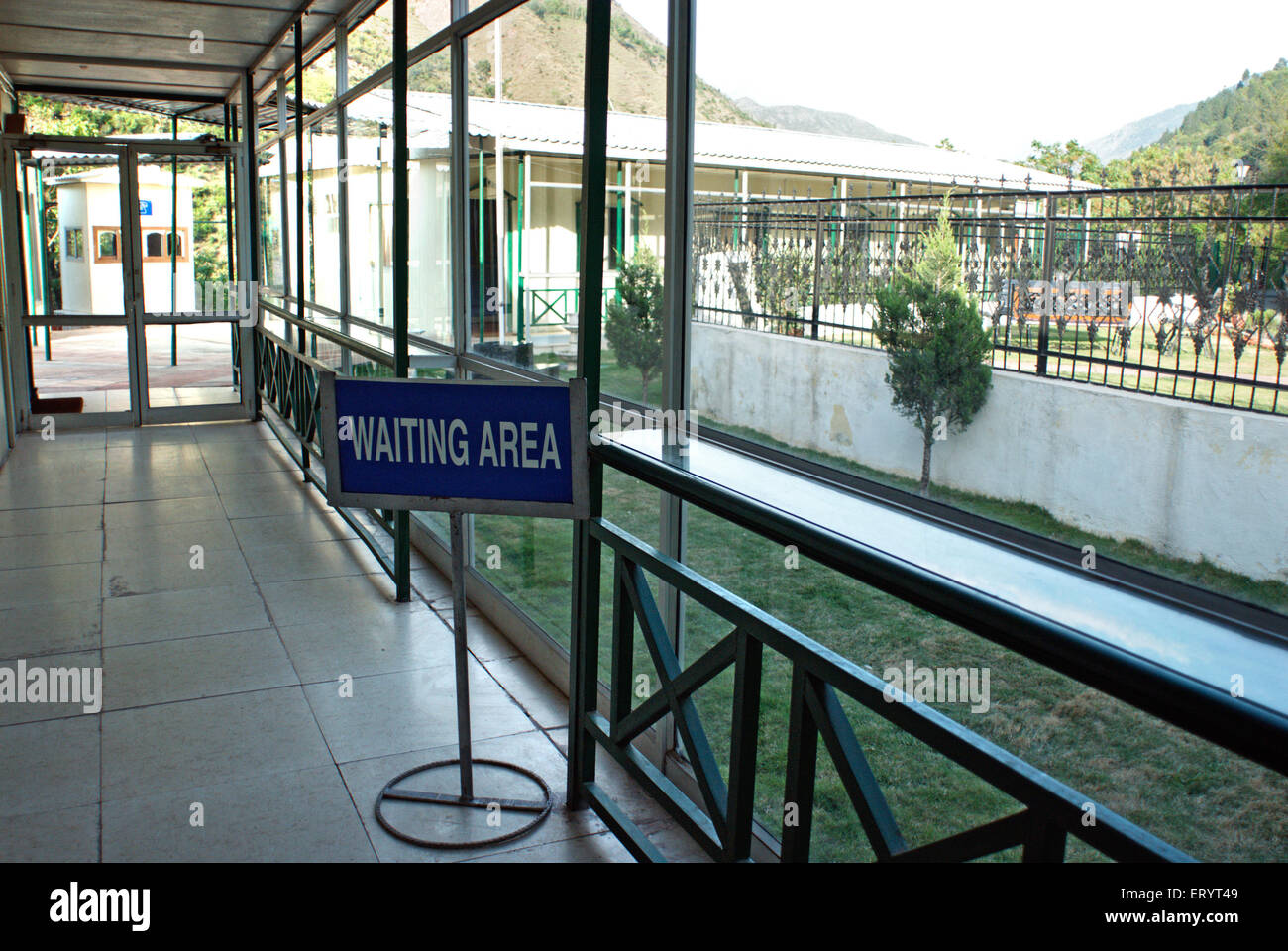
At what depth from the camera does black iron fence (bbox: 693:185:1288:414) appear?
1.05m

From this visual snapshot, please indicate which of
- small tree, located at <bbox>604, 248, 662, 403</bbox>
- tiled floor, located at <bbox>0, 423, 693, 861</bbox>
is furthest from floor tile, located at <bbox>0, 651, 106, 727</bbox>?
small tree, located at <bbox>604, 248, 662, 403</bbox>

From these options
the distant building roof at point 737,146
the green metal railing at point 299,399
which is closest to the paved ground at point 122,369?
the green metal railing at point 299,399

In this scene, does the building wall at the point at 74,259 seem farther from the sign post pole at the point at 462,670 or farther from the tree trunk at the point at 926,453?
the tree trunk at the point at 926,453

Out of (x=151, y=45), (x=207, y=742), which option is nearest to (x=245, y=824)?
(x=207, y=742)

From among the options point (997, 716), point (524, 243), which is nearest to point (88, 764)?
point (524, 243)

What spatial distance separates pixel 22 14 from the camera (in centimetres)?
584

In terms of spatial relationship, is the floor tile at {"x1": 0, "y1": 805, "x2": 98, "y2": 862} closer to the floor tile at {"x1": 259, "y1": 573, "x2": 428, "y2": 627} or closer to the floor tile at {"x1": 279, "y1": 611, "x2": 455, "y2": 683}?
the floor tile at {"x1": 279, "y1": 611, "x2": 455, "y2": 683}

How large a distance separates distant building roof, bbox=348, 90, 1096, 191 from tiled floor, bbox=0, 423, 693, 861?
5.63 ft

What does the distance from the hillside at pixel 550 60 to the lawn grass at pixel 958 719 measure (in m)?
0.72

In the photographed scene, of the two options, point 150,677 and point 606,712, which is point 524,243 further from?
point 150,677

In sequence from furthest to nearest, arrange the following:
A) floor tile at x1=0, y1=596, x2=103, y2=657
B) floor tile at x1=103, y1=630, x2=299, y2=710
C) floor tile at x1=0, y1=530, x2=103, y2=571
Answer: floor tile at x1=0, y1=530, x2=103, y2=571 → floor tile at x1=0, y1=596, x2=103, y2=657 → floor tile at x1=103, y1=630, x2=299, y2=710

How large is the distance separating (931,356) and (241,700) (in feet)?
9.67

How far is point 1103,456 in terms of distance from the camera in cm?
122

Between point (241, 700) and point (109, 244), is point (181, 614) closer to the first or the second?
point (241, 700)
